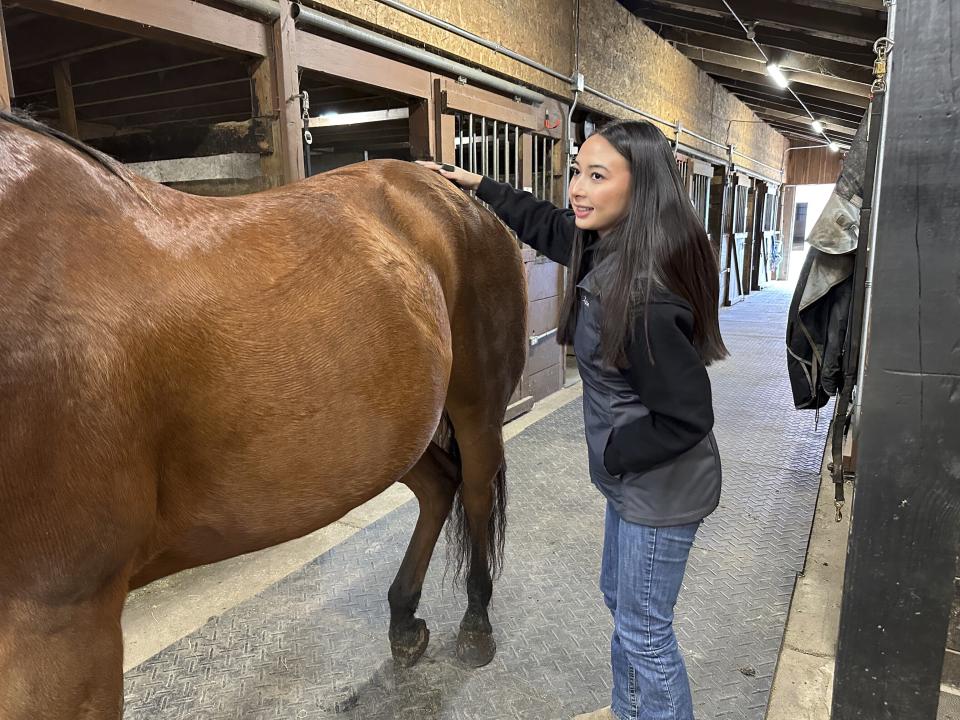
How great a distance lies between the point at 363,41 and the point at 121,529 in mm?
2528

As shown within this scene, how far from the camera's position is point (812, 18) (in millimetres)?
5000

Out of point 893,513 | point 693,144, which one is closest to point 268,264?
point 893,513

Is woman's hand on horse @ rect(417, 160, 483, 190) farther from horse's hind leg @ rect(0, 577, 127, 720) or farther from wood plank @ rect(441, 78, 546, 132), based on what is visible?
wood plank @ rect(441, 78, 546, 132)

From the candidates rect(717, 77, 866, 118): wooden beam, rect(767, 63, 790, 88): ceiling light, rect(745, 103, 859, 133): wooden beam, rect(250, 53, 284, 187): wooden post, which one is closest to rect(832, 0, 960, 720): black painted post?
rect(250, 53, 284, 187): wooden post

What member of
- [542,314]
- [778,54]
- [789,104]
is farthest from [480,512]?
[789,104]

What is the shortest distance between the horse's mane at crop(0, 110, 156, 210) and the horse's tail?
46.4 inches

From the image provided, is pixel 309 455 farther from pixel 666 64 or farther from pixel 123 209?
pixel 666 64

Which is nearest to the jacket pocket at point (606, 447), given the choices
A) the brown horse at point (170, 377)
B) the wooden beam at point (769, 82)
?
the brown horse at point (170, 377)

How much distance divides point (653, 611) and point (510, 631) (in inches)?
35.8

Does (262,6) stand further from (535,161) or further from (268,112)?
(535,161)

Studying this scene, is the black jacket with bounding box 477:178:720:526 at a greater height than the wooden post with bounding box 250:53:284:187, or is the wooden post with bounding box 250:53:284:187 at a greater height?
the wooden post with bounding box 250:53:284:187

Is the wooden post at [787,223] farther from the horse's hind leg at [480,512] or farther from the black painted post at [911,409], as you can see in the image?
the black painted post at [911,409]

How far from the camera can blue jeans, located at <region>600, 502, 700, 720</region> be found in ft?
4.07

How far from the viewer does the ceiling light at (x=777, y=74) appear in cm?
691
